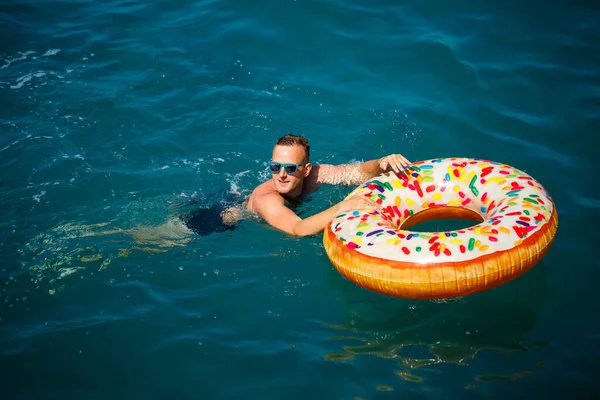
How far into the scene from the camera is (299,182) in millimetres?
6344

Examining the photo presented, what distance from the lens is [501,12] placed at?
30.6 feet

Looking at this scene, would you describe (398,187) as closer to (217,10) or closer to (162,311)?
(162,311)

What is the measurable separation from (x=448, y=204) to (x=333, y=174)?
4.93 feet

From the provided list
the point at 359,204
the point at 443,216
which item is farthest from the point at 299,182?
the point at 443,216

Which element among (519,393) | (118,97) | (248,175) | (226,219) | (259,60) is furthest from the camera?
(259,60)

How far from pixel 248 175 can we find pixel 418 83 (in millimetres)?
2970

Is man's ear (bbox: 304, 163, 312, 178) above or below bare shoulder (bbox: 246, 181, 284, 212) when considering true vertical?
above

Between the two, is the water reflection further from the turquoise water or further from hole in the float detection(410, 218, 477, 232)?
hole in the float detection(410, 218, 477, 232)

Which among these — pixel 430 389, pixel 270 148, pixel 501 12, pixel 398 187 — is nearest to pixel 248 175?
pixel 270 148

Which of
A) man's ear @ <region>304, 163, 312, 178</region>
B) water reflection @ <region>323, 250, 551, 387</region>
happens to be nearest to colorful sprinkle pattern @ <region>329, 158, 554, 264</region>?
water reflection @ <region>323, 250, 551, 387</region>

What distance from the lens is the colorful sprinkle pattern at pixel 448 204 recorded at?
4801mm

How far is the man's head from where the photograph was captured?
238 inches

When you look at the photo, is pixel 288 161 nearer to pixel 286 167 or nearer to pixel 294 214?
pixel 286 167

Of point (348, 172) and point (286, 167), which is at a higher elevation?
point (286, 167)
